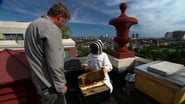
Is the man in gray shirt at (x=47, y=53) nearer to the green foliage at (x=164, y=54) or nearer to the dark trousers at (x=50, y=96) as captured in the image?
the dark trousers at (x=50, y=96)

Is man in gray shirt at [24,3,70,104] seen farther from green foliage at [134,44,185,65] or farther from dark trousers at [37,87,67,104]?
green foliage at [134,44,185,65]

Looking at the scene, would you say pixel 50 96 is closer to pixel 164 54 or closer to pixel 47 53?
pixel 47 53

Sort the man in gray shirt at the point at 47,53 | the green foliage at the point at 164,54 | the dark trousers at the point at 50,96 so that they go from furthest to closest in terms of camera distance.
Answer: the green foliage at the point at 164,54 → the dark trousers at the point at 50,96 → the man in gray shirt at the point at 47,53

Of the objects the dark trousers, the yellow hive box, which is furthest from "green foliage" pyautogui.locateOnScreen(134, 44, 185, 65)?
the dark trousers

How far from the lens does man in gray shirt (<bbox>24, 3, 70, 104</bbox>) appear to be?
1252mm

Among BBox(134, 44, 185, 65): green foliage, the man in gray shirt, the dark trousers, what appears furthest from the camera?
BBox(134, 44, 185, 65): green foliage

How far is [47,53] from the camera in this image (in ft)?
4.11

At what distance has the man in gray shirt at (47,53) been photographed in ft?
4.11

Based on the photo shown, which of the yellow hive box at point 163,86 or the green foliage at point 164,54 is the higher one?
the yellow hive box at point 163,86

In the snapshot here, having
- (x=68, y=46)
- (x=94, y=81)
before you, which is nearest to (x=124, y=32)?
(x=94, y=81)

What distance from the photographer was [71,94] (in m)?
2.39

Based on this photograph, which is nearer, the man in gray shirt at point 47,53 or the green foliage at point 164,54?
the man in gray shirt at point 47,53

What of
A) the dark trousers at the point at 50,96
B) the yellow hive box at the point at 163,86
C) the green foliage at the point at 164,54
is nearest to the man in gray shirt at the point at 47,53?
the dark trousers at the point at 50,96

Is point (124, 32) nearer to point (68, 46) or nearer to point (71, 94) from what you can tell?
point (71, 94)
